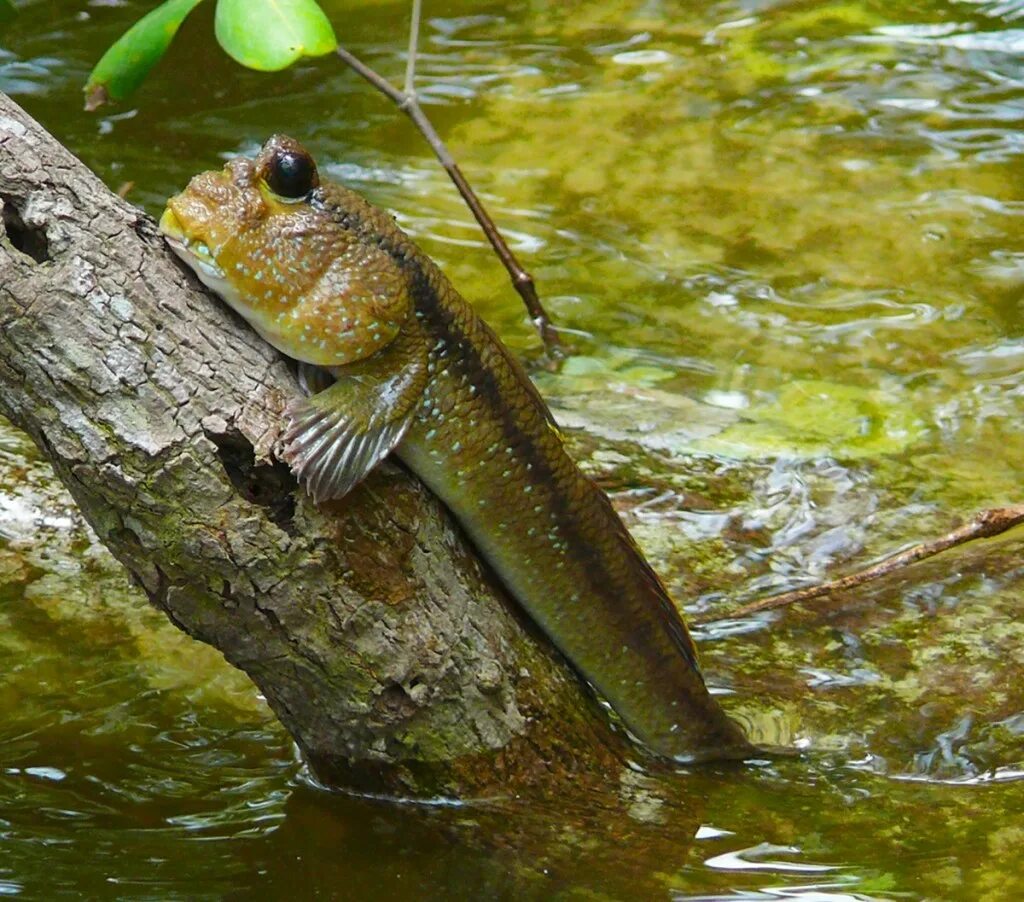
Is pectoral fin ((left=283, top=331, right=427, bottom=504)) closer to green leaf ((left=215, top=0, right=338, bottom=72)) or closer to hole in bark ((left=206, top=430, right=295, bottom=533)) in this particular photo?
hole in bark ((left=206, top=430, right=295, bottom=533))

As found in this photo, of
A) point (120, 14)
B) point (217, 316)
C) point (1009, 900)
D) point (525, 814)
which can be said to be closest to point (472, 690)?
point (525, 814)

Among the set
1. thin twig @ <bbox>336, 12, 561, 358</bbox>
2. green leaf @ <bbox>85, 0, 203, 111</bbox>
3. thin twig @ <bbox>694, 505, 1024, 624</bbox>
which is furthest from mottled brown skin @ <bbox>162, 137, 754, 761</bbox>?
thin twig @ <bbox>336, 12, 561, 358</bbox>

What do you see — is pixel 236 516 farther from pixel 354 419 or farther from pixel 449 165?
pixel 449 165

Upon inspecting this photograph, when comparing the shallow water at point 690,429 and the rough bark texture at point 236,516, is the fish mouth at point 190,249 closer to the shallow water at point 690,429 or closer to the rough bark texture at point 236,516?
the rough bark texture at point 236,516


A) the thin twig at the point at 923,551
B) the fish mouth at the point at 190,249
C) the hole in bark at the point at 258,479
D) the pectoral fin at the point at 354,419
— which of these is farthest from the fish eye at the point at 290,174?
the thin twig at the point at 923,551

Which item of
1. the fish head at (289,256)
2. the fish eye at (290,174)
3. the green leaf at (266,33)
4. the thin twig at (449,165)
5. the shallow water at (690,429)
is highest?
the green leaf at (266,33)
